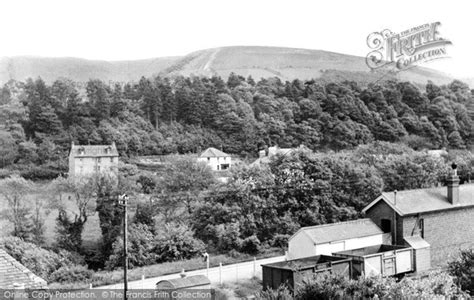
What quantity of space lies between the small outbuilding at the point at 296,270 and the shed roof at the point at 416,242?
20.2 ft

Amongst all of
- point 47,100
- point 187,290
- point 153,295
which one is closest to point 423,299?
point 187,290

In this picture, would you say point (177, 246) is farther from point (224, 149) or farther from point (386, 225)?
point (224, 149)

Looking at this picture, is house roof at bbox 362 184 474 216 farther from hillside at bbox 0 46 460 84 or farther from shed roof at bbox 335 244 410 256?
hillside at bbox 0 46 460 84

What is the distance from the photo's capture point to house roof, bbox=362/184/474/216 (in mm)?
26297

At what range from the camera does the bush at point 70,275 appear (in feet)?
90.2

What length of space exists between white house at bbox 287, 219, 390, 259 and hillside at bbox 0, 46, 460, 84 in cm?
8226

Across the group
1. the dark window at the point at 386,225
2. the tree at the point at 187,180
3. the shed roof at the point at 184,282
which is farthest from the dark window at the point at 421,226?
the tree at the point at 187,180

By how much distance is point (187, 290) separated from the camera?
14.6 metres

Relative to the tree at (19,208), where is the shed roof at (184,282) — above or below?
Answer: above

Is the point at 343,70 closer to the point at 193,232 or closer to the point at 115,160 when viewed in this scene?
the point at 115,160

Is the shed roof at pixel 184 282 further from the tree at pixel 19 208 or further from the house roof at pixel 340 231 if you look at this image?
the tree at pixel 19 208

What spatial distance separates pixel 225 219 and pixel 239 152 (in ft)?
110

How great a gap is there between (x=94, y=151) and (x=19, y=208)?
21935 millimetres

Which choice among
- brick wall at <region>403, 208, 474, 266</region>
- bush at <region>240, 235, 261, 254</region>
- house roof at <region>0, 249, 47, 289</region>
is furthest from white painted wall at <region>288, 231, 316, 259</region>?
house roof at <region>0, 249, 47, 289</region>
